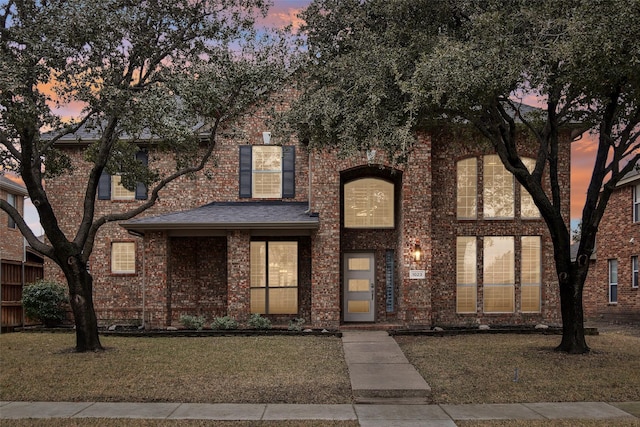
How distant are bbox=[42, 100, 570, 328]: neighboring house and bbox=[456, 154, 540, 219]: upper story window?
32 mm

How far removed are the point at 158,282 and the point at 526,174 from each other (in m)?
11.0

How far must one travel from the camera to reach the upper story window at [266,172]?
65.0 ft

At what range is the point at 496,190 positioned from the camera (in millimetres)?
19047

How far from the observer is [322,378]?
10.9 meters

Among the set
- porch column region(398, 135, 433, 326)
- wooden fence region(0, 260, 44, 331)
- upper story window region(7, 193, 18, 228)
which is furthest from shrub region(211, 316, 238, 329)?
upper story window region(7, 193, 18, 228)

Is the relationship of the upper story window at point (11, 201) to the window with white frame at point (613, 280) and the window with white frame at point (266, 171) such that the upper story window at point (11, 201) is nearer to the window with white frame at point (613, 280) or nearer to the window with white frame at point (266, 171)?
the window with white frame at point (266, 171)

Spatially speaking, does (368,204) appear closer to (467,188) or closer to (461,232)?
(461,232)

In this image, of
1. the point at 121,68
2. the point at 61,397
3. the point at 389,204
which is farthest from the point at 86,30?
the point at 389,204

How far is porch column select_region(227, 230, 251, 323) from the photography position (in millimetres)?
17797

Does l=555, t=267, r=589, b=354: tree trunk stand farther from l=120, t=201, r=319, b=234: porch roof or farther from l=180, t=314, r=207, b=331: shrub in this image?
l=180, t=314, r=207, b=331: shrub

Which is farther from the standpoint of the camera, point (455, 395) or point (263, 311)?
point (263, 311)

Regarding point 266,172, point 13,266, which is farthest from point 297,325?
point 13,266

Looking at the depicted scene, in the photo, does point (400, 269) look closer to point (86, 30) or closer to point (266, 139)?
point (266, 139)

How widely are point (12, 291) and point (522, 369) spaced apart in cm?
1600
